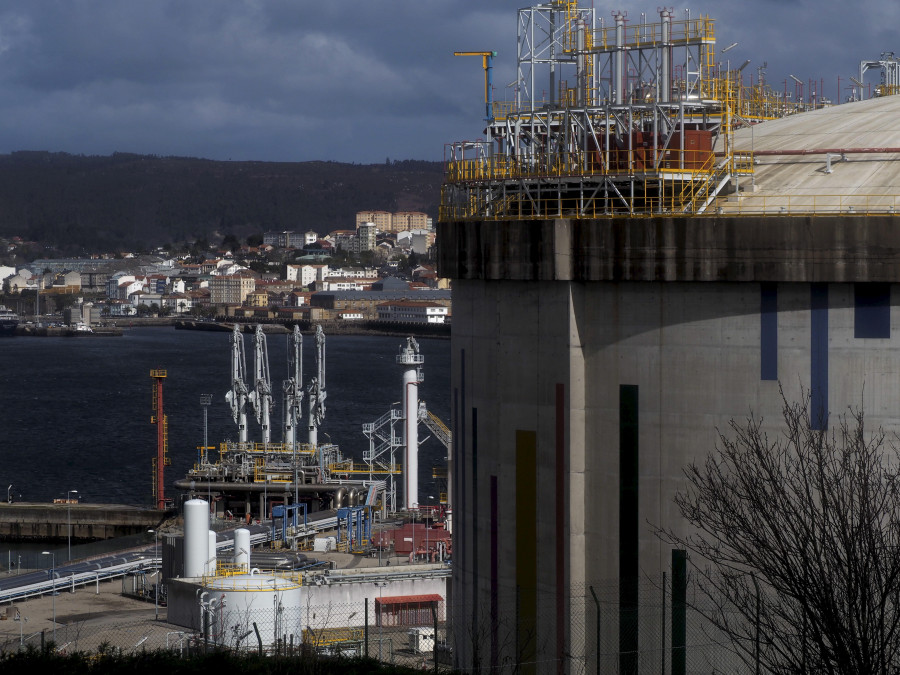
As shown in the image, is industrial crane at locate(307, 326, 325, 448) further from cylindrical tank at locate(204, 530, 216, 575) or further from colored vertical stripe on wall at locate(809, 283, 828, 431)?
colored vertical stripe on wall at locate(809, 283, 828, 431)

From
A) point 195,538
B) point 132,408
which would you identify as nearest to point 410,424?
point 195,538

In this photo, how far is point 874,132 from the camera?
797 inches

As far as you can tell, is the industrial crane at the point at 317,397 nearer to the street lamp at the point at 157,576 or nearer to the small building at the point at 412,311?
the street lamp at the point at 157,576

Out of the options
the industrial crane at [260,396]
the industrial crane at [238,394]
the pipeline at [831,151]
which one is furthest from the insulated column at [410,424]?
the pipeline at [831,151]

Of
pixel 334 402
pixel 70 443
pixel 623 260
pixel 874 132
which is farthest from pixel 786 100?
pixel 334 402

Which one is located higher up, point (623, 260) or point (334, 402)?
point (623, 260)

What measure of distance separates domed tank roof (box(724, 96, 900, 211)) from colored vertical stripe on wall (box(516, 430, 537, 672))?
388 cm

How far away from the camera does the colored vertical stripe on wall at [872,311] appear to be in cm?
1730

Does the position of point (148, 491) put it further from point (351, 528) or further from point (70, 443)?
point (351, 528)

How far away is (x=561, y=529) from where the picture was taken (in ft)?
61.7

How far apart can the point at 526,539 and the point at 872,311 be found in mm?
5098

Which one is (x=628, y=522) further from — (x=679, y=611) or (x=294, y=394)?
(x=294, y=394)

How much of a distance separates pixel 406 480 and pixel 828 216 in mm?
29791

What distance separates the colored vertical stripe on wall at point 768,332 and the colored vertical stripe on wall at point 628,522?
161 cm
